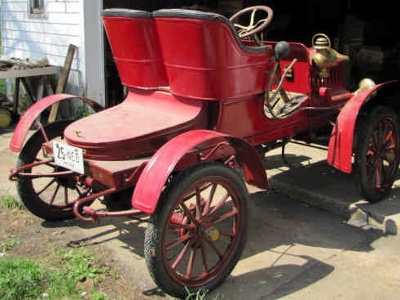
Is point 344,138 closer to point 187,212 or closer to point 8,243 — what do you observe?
point 187,212

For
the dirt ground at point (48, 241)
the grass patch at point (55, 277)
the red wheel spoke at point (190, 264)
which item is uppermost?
the red wheel spoke at point (190, 264)

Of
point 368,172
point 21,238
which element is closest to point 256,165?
point 368,172

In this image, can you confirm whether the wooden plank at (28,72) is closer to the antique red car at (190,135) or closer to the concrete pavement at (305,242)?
the concrete pavement at (305,242)

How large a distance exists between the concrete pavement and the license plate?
0.78m

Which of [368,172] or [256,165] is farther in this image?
[368,172]

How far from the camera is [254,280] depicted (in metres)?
3.39

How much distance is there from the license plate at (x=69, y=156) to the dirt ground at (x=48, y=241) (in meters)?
0.74

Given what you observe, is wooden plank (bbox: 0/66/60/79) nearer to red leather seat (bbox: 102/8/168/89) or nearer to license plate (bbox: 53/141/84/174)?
red leather seat (bbox: 102/8/168/89)

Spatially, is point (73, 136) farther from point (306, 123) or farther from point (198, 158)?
point (306, 123)

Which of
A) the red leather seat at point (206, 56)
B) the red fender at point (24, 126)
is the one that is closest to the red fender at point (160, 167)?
the red leather seat at point (206, 56)

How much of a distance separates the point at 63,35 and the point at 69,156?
493 centimetres

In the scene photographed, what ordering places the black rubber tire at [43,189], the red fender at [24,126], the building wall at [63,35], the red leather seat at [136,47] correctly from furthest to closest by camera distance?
the building wall at [63,35], the black rubber tire at [43,189], the red fender at [24,126], the red leather seat at [136,47]

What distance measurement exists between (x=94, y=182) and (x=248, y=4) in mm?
7738

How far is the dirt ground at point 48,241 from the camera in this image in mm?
3264
